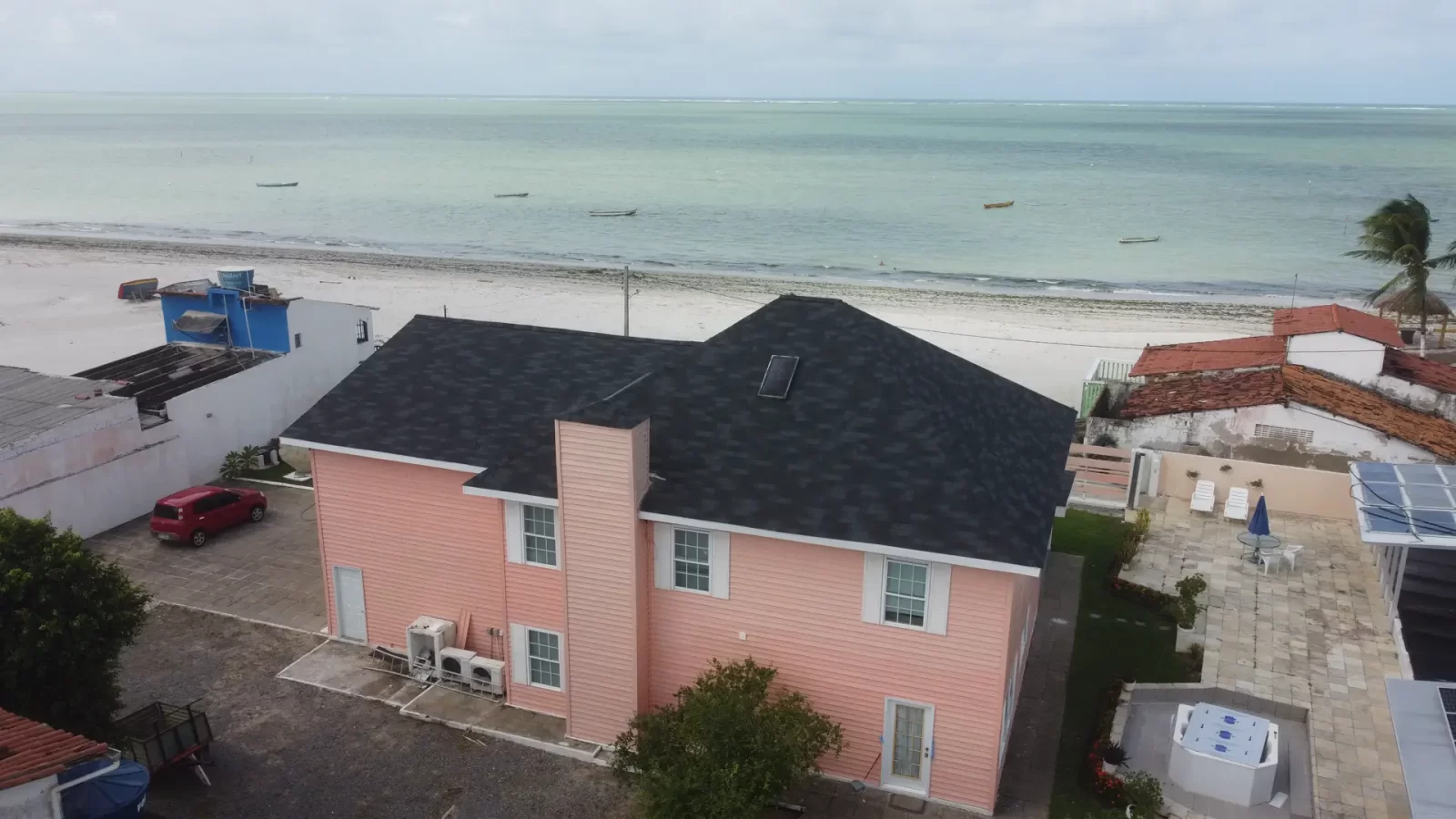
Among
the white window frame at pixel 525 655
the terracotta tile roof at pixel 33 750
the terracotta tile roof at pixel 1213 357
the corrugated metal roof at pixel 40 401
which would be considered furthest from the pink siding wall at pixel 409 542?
the terracotta tile roof at pixel 1213 357

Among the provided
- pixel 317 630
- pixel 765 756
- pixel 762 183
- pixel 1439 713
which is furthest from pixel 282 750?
pixel 762 183

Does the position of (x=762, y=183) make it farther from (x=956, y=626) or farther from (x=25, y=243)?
(x=956, y=626)

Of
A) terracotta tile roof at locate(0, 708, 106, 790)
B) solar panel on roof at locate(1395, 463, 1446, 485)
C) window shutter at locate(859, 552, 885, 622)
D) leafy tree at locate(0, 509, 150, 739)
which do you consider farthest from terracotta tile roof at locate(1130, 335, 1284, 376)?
terracotta tile roof at locate(0, 708, 106, 790)

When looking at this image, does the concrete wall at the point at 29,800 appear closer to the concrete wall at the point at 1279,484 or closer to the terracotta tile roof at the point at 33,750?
the terracotta tile roof at the point at 33,750

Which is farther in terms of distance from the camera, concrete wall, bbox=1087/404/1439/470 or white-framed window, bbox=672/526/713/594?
concrete wall, bbox=1087/404/1439/470

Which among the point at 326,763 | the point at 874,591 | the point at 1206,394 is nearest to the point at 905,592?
the point at 874,591

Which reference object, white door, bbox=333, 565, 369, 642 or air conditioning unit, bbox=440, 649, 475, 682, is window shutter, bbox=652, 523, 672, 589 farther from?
white door, bbox=333, 565, 369, 642
